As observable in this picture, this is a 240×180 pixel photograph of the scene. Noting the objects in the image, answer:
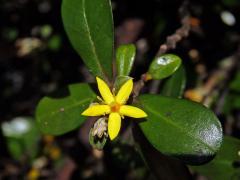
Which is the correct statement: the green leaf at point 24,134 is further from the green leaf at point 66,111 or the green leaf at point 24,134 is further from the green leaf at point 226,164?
the green leaf at point 226,164

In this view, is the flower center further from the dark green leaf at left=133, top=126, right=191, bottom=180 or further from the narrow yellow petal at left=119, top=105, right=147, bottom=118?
the dark green leaf at left=133, top=126, right=191, bottom=180

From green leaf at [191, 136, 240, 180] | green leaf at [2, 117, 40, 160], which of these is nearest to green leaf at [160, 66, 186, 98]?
green leaf at [191, 136, 240, 180]

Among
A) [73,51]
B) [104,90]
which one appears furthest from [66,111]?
[73,51]

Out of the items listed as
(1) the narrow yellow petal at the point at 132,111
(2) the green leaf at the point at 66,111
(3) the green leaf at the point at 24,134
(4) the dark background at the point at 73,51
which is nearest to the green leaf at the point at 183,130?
(1) the narrow yellow petal at the point at 132,111

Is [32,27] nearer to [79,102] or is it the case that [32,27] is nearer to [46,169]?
[46,169]

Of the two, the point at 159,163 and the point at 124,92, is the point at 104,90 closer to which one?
the point at 124,92
